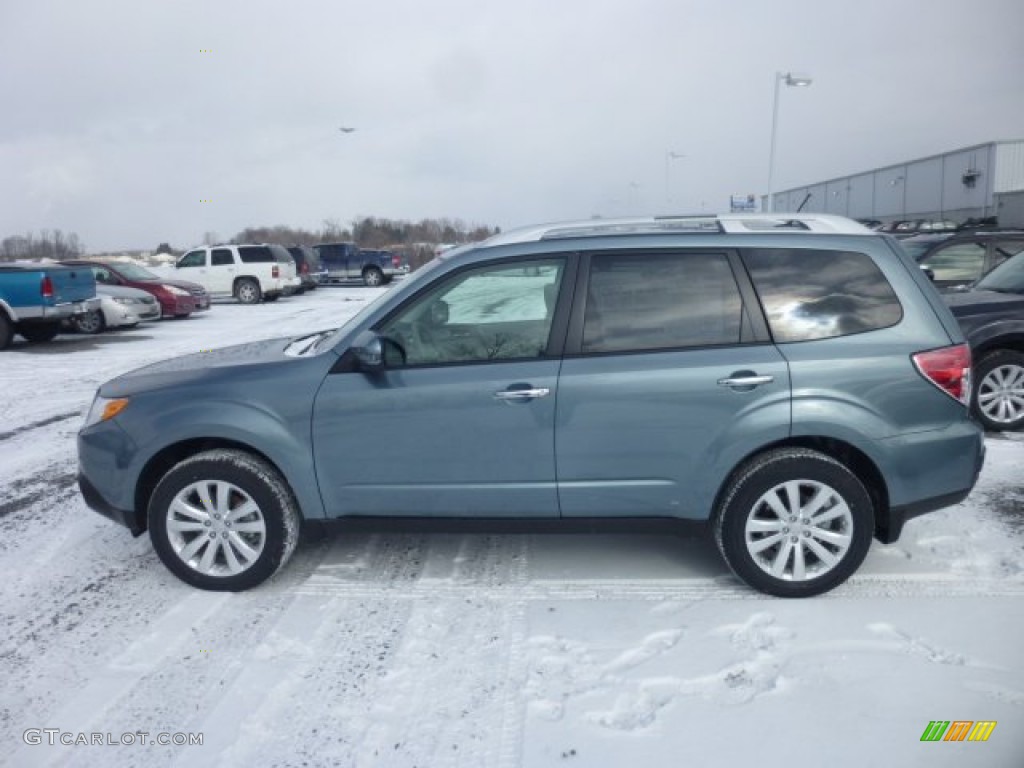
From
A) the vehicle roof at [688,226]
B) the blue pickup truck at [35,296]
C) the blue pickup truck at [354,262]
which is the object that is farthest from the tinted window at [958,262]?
the blue pickup truck at [354,262]

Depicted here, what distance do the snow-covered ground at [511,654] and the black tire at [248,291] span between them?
19782mm

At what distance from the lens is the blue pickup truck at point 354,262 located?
31.6 metres

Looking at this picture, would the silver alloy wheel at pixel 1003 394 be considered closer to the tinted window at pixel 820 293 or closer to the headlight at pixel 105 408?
the tinted window at pixel 820 293

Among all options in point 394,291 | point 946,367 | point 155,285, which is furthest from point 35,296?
point 946,367

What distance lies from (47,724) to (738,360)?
3.26 m

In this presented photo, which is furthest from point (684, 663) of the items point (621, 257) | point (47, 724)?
point (47, 724)

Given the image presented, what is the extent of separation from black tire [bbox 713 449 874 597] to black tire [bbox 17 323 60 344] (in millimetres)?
14112

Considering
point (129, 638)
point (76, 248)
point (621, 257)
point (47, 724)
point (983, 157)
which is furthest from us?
point (76, 248)

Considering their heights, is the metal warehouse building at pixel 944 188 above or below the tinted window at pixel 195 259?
above

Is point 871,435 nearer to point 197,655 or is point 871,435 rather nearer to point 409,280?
point 409,280

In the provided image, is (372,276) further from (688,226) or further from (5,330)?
(688,226)

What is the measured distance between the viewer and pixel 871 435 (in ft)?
11.8

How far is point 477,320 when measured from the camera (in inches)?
157

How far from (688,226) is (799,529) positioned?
1.63m
